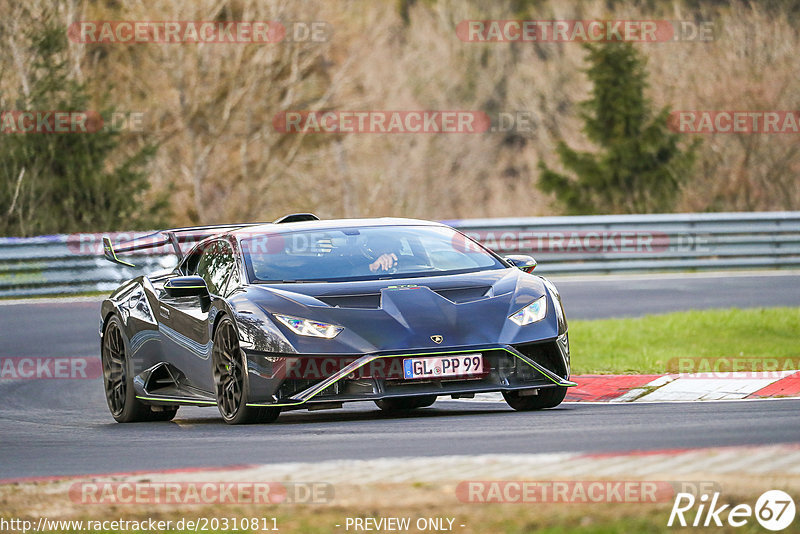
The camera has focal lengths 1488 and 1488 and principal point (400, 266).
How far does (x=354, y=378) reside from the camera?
9.31 metres

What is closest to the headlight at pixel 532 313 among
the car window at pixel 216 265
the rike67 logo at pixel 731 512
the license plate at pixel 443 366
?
the license plate at pixel 443 366

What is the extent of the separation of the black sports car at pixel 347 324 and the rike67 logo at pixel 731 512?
3.99m

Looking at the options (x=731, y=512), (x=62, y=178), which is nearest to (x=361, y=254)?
(x=731, y=512)

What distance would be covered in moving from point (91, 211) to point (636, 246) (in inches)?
383

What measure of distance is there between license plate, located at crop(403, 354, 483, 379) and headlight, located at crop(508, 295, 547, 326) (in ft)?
1.35

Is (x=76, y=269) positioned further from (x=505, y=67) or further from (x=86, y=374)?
(x=505, y=67)

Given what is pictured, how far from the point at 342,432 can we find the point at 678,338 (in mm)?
7805

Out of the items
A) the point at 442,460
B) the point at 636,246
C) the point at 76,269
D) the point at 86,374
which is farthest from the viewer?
the point at 636,246

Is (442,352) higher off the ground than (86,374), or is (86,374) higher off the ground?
(442,352)

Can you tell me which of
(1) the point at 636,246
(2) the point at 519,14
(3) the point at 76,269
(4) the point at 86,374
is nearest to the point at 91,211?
(3) the point at 76,269

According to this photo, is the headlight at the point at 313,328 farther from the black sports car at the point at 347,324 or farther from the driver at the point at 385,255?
the driver at the point at 385,255

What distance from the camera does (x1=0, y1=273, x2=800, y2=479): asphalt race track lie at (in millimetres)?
7586

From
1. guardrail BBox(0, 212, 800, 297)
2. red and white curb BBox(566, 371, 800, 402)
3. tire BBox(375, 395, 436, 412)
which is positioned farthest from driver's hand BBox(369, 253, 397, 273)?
guardrail BBox(0, 212, 800, 297)

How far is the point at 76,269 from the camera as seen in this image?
2169 cm
